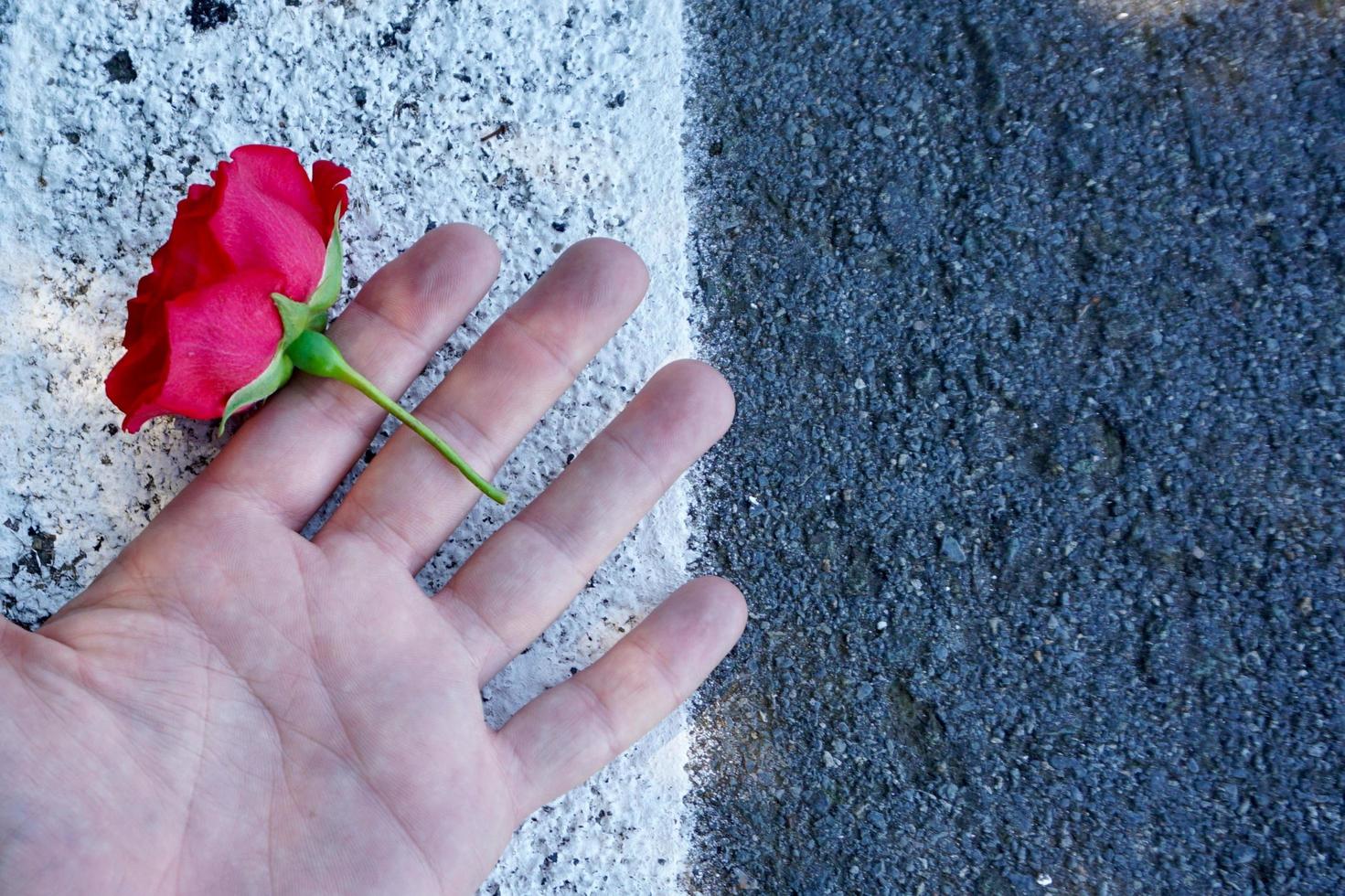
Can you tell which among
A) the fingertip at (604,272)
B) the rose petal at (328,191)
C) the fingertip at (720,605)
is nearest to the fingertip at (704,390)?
the fingertip at (604,272)

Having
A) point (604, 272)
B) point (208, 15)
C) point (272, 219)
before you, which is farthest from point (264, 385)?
point (208, 15)

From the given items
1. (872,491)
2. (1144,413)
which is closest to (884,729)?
(872,491)

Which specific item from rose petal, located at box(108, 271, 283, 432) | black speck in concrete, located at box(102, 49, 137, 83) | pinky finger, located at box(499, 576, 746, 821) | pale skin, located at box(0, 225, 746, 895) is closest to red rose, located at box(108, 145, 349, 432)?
rose petal, located at box(108, 271, 283, 432)

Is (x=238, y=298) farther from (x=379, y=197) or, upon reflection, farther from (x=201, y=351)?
(x=379, y=197)

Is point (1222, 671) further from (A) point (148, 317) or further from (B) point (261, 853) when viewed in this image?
(A) point (148, 317)

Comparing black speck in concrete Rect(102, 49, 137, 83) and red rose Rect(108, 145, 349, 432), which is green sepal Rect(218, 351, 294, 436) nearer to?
red rose Rect(108, 145, 349, 432)

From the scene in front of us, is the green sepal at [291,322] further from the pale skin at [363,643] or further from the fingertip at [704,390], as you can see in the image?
the fingertip at [704,390]
